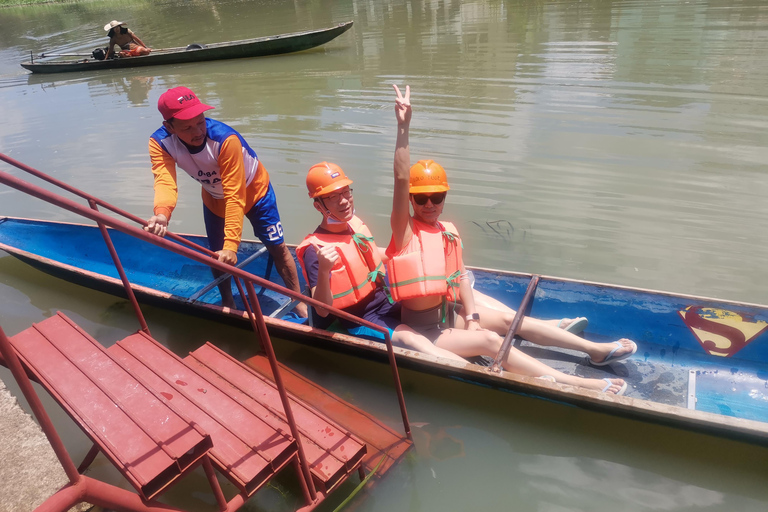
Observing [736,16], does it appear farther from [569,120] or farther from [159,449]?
[159,449]

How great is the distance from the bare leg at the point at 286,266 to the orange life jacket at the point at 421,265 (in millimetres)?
1061

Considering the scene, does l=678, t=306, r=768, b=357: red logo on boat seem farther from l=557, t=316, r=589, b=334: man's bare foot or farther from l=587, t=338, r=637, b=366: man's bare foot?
l=557, t=316, r=589, b=334: man's bare foot

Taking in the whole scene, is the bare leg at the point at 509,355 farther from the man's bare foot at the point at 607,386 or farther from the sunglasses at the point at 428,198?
the sunglasses at the point at 428,198

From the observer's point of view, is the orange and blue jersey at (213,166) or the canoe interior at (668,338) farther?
the orange and blue jersey at (213,166)

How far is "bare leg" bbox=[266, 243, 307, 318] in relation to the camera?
400cm

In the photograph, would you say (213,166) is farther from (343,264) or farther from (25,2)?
(25,2)

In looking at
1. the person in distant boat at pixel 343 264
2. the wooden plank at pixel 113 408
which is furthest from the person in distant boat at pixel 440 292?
the wooden plank at pixel 113 408

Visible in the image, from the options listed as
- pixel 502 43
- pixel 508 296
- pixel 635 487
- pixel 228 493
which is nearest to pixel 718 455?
pixel 635 487

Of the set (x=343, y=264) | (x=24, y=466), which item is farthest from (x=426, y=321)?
(x=24, y=466)

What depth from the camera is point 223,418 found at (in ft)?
8.14

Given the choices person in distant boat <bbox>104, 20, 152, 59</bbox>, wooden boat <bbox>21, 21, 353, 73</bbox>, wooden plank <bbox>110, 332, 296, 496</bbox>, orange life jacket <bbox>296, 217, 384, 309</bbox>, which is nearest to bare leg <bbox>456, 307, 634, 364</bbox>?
orange life jacket <bbox>296, 217, 384, 309</bbox>

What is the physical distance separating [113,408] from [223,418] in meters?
0.50

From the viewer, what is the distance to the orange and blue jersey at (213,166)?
3281mm

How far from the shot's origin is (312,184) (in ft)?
10.3
